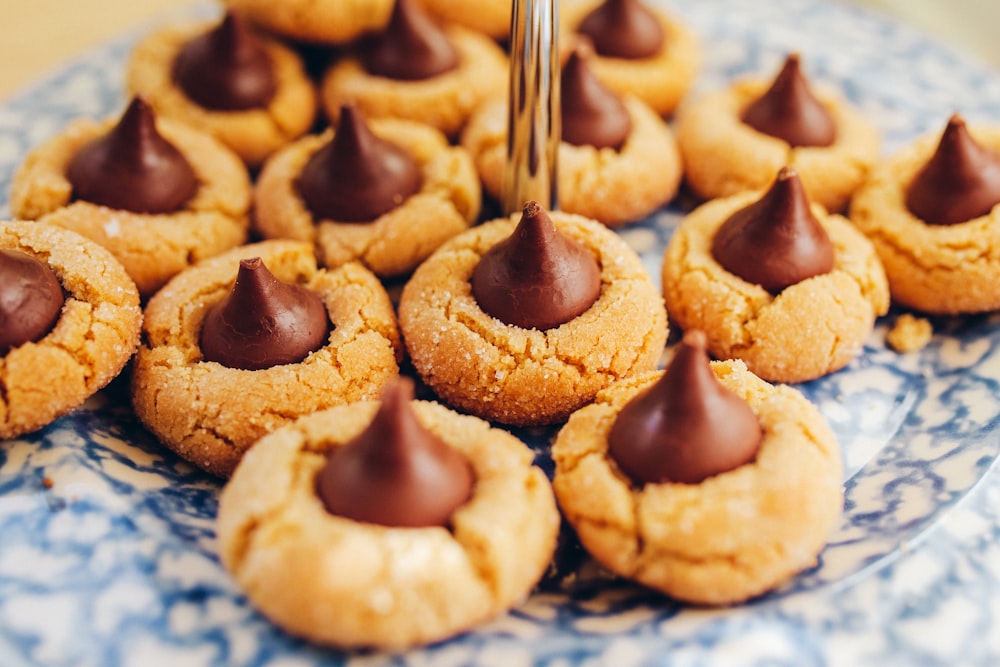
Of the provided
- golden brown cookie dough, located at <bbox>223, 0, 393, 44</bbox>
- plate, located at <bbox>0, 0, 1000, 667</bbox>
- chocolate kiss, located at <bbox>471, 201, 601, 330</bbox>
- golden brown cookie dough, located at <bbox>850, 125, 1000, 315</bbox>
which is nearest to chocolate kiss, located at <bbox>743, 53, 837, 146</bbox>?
golden brown cookie dough, located at <bbox>850, 125, 1000, 315</bbox>

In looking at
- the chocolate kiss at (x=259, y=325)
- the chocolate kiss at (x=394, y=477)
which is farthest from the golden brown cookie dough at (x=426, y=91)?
the chocolate kiss at (x=394, y=477)

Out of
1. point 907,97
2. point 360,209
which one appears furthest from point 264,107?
point 907,97

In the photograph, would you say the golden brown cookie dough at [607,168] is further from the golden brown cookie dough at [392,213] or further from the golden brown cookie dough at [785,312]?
the golden brown cookie dough at [785,312]

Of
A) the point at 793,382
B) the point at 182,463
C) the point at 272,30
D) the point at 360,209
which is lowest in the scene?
the point at 182,463

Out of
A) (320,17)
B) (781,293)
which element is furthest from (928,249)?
(320,17)

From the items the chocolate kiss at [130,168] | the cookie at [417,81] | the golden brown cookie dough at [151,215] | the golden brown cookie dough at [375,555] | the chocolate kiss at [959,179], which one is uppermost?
the chocolate kiss at [959,179]

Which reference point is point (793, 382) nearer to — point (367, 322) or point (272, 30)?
point (367, 322)
